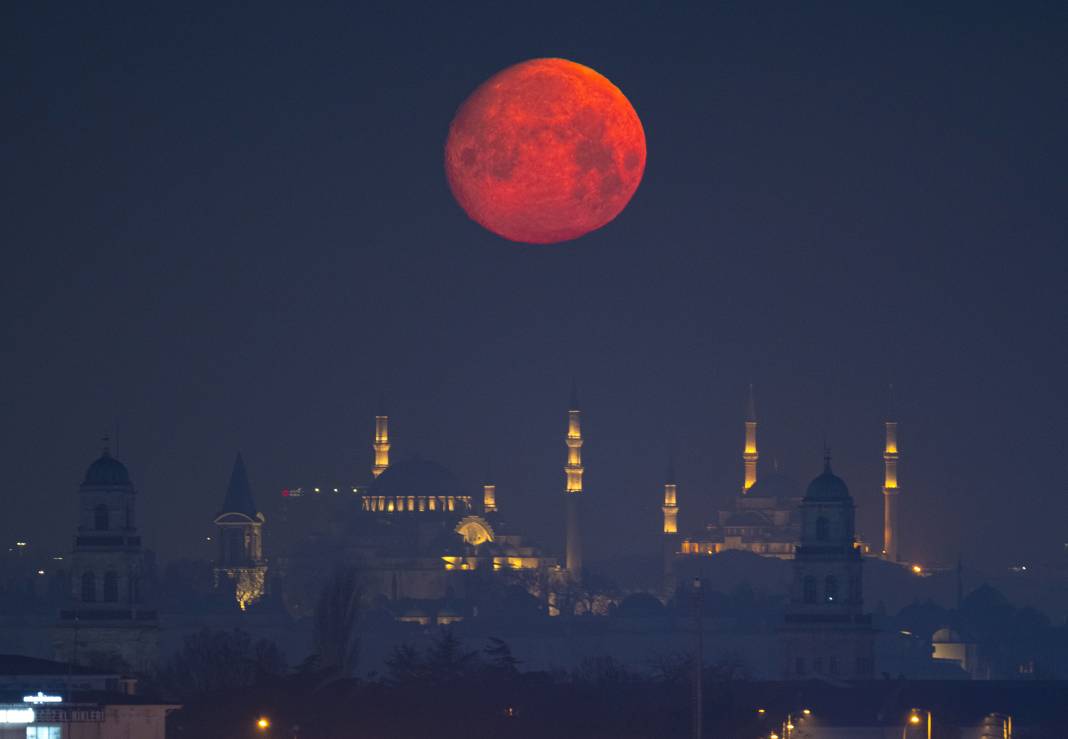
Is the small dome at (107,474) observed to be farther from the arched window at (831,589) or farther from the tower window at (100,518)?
the arched window at (831,589)

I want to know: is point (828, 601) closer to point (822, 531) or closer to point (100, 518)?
point (822, 531)

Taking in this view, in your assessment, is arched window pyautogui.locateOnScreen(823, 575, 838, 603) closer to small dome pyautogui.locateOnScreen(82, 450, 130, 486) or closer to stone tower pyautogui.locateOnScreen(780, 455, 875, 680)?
stone tower pyautogui.locateOnScreen(780, 455, 875, 680)

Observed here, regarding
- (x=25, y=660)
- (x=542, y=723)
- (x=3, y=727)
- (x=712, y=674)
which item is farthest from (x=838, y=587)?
(x=3, y=727)

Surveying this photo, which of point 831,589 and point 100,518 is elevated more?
point 100,518

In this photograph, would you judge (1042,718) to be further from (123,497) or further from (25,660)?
(25,660)

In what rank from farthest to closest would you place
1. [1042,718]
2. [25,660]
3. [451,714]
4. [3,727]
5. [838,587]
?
[838,587] < [1042,718] < [451,714] < [25,660] < [3,727]

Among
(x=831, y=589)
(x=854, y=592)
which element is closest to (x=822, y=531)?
(x=831, y=589)

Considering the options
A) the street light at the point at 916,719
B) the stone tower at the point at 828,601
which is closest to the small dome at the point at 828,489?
the stone tower at the point at 828,601
